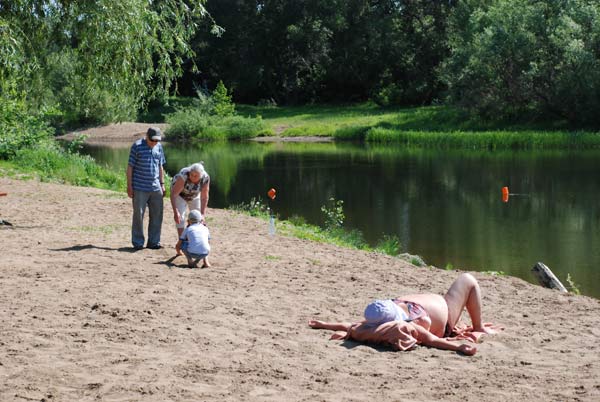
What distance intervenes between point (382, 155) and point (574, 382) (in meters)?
34.9

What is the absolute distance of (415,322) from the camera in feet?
26.8

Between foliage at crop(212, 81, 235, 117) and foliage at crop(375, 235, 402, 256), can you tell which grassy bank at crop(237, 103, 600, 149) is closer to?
foliage at crop(212, 81, 235, 117)

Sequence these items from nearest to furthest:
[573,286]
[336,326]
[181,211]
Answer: [336,326], [181,211], [573,286]

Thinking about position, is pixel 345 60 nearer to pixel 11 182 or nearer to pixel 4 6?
pixel 11 182

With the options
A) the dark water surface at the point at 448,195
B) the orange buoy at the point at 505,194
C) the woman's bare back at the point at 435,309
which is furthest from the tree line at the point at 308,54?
the orange buoy at the point at 505,194

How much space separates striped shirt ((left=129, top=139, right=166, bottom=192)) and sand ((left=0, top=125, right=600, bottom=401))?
0.92 metres

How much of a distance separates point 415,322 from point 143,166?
5.45 metres

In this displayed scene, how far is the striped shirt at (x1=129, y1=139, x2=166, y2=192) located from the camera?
40.2 ft

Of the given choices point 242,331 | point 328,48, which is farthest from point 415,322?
point 328,48

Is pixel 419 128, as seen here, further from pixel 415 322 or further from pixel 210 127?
pixel 415 322

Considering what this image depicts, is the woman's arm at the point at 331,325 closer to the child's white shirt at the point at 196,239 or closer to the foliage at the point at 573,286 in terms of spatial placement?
the child's white shirt at the point at 196,239

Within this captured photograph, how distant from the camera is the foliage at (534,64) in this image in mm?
45562

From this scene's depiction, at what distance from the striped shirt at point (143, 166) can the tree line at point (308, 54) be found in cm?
290

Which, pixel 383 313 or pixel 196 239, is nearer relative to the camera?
pixel 383 313
